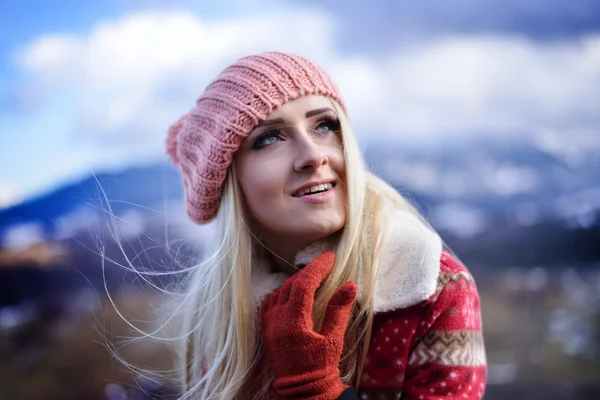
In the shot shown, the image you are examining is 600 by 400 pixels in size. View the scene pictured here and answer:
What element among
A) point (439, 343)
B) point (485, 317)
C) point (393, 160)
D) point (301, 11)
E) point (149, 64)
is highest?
point (301, 11)

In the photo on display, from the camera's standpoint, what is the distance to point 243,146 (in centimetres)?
104

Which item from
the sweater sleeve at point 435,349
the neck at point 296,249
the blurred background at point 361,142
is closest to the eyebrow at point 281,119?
the neck at point 296,249

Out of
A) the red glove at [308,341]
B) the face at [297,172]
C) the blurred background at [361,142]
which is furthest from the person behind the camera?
the blurred background at [361,142]

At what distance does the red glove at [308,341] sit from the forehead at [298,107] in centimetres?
30

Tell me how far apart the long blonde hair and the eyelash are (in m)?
0.02

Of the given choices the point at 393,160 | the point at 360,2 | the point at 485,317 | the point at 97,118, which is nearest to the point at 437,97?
the point at 393,160

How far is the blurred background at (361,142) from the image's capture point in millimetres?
1475

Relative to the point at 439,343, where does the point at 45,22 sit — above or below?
above

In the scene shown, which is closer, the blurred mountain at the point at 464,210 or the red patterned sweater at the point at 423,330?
the red patterned sweater at the point at 423,330

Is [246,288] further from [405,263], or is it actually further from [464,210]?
[464,210]

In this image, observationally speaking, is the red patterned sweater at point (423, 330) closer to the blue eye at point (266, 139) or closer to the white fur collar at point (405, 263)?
the white fur collar at point (405, 263)

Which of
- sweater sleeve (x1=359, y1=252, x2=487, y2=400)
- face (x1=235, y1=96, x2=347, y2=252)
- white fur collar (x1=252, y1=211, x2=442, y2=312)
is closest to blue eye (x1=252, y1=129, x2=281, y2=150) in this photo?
face (x1=235, y1=96, x2=347, y2=252)

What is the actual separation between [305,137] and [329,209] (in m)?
0.15

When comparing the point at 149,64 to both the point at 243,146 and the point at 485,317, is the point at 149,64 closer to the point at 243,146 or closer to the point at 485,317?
the point at 243,146
